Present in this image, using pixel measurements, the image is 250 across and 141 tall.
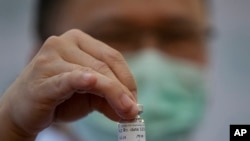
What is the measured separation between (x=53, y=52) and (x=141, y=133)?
0.67 feet

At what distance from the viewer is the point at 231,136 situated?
1.34 metres

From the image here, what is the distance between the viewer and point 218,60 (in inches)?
54.7

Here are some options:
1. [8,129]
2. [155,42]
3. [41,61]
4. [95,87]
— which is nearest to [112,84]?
[95,87]

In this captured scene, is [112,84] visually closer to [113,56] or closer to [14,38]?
[113,56]

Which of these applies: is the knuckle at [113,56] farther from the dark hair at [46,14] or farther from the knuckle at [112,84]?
the dark hair at [46,14]

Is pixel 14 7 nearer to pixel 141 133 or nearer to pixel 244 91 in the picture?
pixel 244 91

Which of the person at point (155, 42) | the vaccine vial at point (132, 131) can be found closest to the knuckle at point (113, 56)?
the vaccine vial at point (132, 131)

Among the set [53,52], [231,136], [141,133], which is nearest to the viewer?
[141,133]

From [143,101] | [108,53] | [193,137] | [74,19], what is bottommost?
[193,137]

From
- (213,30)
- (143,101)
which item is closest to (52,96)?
(143,101)

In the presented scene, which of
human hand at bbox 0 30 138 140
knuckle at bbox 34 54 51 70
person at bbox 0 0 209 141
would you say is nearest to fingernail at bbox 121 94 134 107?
human hand at bbox 0 30 138 140

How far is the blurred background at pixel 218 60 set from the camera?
137 centimetres

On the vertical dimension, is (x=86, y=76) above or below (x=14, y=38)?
below

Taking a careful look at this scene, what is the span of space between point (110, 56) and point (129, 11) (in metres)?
0.65
